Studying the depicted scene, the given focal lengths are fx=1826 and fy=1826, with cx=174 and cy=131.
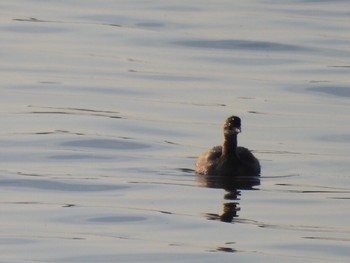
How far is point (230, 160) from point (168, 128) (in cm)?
244

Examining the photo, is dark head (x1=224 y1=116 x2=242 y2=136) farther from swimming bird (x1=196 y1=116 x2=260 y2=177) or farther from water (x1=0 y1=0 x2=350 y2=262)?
water (x1=0 y1=0 x2=350 y2=262)

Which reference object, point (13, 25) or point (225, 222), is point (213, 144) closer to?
point (225, 222)

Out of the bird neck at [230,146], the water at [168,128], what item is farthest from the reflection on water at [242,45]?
the bird neck at [230,146]

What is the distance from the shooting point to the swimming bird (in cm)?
1962

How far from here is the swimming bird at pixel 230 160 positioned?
19625mm

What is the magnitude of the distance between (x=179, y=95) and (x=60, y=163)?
17.0 feet

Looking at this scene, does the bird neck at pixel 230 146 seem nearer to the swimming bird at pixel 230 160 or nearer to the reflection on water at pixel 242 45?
the swimming bird at pixel 230 160

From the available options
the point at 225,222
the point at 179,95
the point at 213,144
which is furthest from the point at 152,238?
the point at 179,95

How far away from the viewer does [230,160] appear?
1989 centimetres

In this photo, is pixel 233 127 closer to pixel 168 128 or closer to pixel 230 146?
pixel 230 146

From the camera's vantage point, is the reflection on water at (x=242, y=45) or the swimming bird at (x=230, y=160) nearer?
the swimming bird at (x=230, y=160)

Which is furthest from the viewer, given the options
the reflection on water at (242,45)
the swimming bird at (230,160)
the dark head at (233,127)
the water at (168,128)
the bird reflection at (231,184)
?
the reflection on water at (242,45)

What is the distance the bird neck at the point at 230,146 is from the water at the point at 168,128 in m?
0.40

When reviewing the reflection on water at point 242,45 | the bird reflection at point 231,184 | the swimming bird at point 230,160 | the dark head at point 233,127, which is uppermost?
the reflection on water at point 242,45
